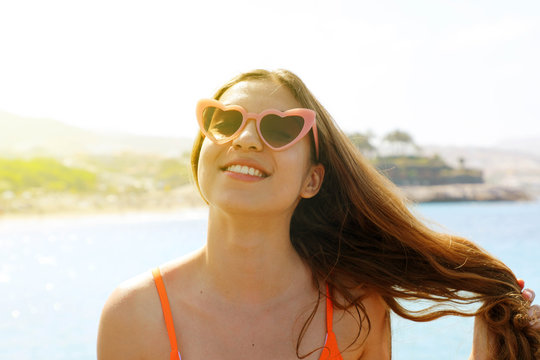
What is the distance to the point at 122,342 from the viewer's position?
7.33 feet

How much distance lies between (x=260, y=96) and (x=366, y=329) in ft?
3.65

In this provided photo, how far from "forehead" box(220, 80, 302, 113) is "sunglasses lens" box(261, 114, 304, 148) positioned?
Answer: 7 centimetres

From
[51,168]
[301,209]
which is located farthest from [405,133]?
[301,209]

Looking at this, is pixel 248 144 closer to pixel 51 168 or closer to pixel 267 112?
pixel 267 112

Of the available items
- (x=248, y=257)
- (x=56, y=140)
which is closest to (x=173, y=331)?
(x=248, y=257)

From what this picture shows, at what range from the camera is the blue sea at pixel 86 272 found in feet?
35.5

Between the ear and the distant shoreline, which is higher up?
the ear

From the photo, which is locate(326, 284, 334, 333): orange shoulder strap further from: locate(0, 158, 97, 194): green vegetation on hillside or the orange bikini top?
locate(0, 158, 97, 194): green vegetation on hillside

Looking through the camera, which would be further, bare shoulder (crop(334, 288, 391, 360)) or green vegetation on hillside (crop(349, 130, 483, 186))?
green vegetation on hillside (crop(349, 130, 483, 186))

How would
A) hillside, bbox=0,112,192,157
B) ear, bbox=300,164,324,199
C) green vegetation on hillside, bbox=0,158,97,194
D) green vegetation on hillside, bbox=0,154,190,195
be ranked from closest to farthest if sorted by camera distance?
ear, bbox=300,164,324,199 < green vegetation on hillside, bbox=0,158,97,194 < green vegetation on hillside, bbox=0,154,190,195 < hillside, bbox=0,112,192,157

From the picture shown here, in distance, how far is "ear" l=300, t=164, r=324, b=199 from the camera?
2.53 meters

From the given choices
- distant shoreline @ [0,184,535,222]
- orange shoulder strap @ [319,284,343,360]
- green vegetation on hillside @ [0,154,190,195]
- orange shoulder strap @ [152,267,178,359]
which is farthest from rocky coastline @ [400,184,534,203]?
orange shoulder strap @ [152,267,178,359]

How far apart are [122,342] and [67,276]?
18.2 m

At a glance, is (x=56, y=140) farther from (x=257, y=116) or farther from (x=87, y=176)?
(x=257, y=116)
